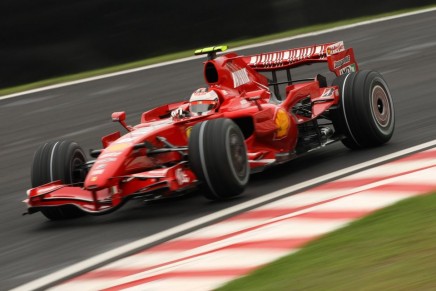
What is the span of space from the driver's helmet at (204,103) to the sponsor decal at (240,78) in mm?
466

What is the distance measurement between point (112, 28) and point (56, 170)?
7.80 metres

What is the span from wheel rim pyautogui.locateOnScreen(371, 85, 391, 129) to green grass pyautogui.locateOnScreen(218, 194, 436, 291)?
3014 millimetres

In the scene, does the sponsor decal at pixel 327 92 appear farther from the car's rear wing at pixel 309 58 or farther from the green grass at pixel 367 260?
the green grass at pixel 367 260

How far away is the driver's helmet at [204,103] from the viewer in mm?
8773

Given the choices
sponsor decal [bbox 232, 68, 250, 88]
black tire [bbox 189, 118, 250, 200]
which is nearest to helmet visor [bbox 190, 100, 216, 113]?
sponsor decal [bbox 232, 68, 250, 88]

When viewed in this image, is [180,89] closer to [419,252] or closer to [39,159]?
[39,159]

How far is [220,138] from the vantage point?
25.3ft

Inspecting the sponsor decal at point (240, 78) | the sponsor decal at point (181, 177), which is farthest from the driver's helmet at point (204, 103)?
the sponsor decal at point (181, 177)

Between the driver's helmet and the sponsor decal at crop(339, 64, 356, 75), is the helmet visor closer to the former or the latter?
the driver's helmet

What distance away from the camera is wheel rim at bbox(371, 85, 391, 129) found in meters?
9.33

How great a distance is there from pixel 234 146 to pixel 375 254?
2656 millimetres

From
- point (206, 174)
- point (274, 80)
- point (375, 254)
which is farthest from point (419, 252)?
point (274, 80)

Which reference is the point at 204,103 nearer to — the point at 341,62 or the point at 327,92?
the point at 327,92

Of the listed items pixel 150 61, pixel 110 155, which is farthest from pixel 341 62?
pixel 150 61
